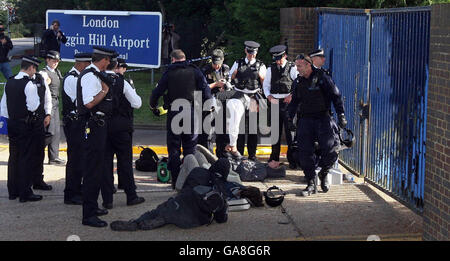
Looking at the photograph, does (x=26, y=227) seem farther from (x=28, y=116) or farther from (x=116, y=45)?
(x=116, y=45)

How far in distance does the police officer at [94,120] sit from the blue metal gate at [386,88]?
3384mm

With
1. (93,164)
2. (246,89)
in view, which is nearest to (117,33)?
(246,89)

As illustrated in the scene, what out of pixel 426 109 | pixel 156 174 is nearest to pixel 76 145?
pixel 156 174

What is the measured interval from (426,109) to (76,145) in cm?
437

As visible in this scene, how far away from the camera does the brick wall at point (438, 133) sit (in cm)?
723

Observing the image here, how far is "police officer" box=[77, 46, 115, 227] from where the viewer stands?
884 cm

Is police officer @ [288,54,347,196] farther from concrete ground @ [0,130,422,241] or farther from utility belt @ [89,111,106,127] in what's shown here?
utility belt @ [89,111,106,127]

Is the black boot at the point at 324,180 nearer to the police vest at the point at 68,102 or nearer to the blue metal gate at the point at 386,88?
the blue metal gate at the point at 386,88

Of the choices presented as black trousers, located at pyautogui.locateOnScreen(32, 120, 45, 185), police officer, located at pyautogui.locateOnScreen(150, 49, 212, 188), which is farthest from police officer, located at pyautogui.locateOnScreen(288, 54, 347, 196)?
black trousers, located at pyautogui.locateOnScreen(32, 120, 45, 185)

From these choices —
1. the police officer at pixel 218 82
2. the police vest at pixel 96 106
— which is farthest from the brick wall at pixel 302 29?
the police vest at pixel 96 106

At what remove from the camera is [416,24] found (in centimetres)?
874

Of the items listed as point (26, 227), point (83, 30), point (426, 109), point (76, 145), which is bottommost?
point (26, 227)

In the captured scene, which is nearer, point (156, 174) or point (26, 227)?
point (26, 227)

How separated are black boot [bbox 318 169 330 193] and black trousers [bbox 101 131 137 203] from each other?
8.08 ft
